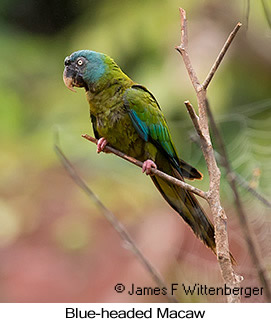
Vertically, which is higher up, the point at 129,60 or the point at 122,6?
the point at 122,6

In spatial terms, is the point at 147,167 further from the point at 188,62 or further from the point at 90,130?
the point at 90,130

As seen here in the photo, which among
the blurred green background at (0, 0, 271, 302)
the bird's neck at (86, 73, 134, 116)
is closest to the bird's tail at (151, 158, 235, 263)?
the bird's neck at (86, 73, 134, 116)

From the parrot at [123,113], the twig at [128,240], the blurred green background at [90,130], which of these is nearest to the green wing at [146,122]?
the parrot at [123,113]

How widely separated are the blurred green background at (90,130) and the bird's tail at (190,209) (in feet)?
0.78

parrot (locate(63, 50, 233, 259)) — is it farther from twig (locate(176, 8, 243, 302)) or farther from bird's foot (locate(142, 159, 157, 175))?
twig (locate(176, 8, 243, 302))

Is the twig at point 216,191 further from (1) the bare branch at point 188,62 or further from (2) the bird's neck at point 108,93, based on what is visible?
(2) the bird's neck at point 108,93

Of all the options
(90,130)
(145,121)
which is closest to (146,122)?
(145,121)

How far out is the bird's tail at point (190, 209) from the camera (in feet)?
1.68

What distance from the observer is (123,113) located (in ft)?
1.98

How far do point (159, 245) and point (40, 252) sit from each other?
26 centimetres

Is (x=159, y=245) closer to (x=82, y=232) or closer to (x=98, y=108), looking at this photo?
(x=82, y=232)

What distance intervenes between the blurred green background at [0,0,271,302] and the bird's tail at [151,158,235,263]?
0.24 meters

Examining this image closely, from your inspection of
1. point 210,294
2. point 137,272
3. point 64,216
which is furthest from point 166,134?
point 64,216

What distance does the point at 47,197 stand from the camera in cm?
107
